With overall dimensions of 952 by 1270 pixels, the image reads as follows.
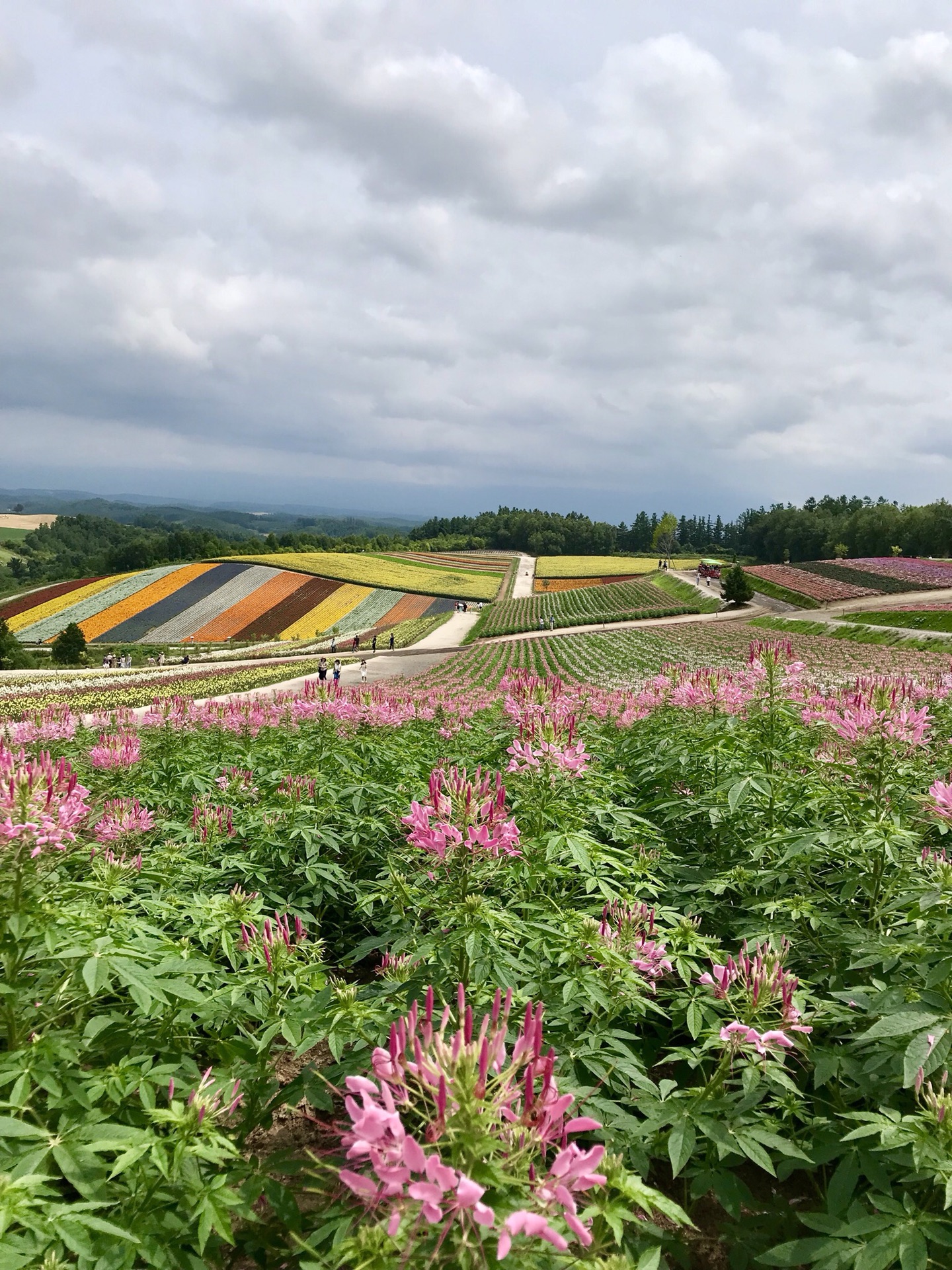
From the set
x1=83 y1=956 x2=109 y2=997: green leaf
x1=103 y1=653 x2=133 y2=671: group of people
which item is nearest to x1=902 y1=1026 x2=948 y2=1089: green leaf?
x1=83 y1=956 x2=109 y2=997: green leaf

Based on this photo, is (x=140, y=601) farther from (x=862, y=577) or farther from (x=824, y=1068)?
(x=824, y=1068)

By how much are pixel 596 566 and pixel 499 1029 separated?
107m

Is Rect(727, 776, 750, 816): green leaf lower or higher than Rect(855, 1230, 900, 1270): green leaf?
higher

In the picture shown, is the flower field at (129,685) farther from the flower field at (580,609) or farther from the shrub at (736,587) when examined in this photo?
the shrub at (736,587)

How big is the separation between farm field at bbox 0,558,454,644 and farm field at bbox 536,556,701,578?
26.0 meters

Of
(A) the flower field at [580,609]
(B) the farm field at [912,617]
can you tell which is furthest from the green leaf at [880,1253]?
(A) the flower field at [580,609]

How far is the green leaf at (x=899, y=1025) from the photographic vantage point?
2.68 meters

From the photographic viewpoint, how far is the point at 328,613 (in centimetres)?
7344

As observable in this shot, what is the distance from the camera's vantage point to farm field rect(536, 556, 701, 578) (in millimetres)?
98250

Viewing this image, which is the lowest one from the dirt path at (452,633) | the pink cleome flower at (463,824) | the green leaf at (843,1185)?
the dirt path at (452,633)

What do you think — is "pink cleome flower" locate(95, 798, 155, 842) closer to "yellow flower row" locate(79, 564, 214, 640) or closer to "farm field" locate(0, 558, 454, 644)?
"farm field" locate(0, 558, 454, 644)

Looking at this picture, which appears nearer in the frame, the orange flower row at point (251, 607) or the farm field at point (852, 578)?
the farm field at point (852, 578)

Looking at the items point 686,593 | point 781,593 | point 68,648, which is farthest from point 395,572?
point 781,593

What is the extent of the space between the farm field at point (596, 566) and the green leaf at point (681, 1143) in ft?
309
